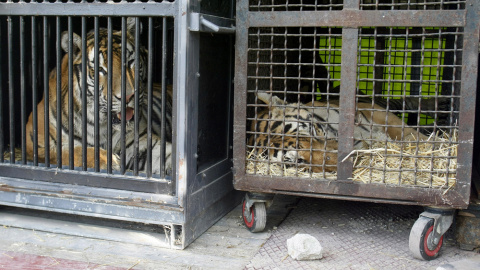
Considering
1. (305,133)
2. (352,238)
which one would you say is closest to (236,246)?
(352,238)

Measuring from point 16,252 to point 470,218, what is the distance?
7.21ft

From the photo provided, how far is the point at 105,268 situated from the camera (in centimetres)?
229

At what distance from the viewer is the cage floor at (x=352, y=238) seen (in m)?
2.38

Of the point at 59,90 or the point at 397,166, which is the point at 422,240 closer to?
the point at 397,166

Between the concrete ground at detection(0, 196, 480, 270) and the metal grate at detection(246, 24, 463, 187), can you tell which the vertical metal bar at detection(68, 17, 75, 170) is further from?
the metal grate at detection(246, 24, 463, 187)

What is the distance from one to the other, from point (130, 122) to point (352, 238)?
147 cm

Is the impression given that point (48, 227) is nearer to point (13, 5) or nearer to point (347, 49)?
point (13, 5)

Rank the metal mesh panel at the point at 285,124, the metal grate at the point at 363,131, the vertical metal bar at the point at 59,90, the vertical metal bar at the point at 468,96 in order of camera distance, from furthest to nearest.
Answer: the vertical metal bar at the point at 59,90
the metal mesh panel at the point at 285,124
the metal grate at the point at 363,131
the vertical metal bar at the point at 468,96

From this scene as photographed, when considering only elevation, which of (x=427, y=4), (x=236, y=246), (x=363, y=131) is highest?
(x=427, y=4)

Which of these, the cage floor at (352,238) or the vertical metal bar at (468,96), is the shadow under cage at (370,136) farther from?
the cage floor at (352,238)

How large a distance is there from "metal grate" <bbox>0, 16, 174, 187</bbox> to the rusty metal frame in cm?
38

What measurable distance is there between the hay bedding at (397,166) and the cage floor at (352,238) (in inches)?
14.1

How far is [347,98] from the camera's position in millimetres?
2461

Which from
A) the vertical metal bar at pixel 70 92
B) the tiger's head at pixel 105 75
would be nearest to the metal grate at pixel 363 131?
the tiger's head at pixel 105 75
